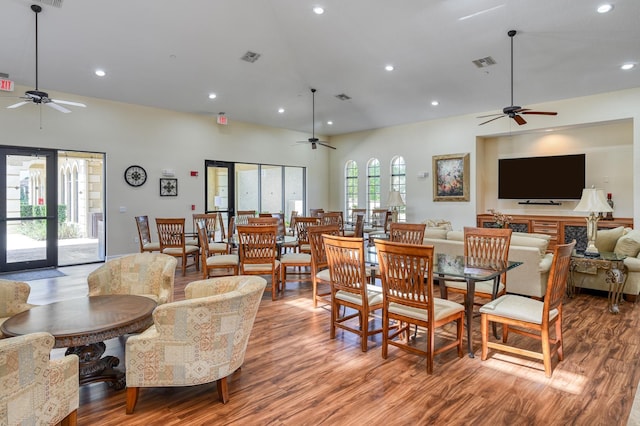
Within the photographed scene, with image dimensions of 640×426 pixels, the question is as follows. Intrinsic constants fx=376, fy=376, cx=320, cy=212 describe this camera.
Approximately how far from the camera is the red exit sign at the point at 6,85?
639 centimetres

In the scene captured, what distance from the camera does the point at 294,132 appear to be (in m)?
11.3

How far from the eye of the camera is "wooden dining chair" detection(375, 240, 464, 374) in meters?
2.86

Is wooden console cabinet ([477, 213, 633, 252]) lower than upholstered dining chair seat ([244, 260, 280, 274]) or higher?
higher

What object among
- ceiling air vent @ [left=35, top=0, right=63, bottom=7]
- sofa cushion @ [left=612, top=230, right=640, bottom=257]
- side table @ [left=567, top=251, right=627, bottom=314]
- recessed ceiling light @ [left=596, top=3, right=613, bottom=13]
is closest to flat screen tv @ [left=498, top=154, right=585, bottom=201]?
sofa cushion @ [left=612, top=230, right=640, bottom=257]

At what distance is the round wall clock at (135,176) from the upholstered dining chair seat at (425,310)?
6934mm

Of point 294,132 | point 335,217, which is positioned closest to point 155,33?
point 335,217

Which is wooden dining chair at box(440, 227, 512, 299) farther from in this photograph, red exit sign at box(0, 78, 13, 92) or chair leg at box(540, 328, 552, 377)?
red exit sign at box(0, 78, 13, 92)

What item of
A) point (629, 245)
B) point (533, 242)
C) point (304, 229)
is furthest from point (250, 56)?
point (629, 245)

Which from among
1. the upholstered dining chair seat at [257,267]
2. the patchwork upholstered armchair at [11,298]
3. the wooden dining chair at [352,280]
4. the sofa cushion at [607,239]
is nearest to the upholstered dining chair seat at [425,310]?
the wooden dining chair at [352,280]

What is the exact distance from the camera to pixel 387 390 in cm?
269

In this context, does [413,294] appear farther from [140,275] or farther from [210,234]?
[210,234]

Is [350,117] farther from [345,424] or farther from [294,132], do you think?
[345,424]

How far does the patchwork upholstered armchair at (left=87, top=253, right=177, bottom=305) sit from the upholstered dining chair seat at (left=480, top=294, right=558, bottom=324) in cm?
279

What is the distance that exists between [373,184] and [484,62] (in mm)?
5273
